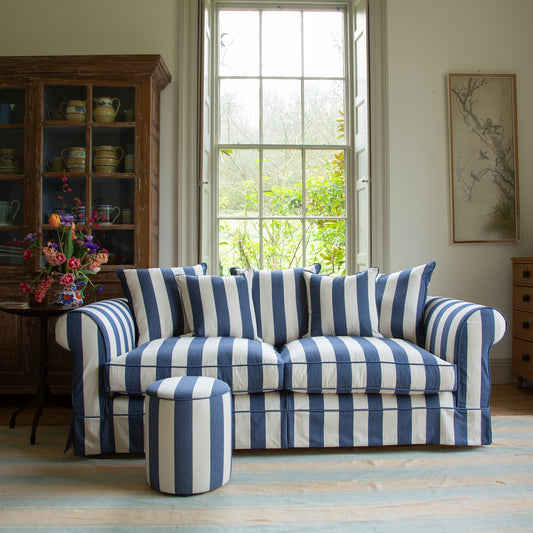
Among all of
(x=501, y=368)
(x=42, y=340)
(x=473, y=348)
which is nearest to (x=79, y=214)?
(x=42, y=340)

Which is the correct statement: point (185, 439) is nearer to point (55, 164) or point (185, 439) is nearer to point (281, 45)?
point (55, 164)

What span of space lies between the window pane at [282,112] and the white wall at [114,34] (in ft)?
2.35

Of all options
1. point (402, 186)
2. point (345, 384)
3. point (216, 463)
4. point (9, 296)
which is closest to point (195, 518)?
point (216, 463)

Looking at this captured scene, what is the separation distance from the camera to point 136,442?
2.24 metres

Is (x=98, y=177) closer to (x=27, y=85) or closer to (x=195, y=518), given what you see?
(x=27, y=85)

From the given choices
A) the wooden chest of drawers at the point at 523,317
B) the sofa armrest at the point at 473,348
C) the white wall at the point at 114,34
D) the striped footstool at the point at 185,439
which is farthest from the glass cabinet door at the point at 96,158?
the wooden chest of drawers at the point at 523,317

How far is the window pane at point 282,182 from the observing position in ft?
12.7

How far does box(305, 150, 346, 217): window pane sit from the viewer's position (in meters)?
3.90

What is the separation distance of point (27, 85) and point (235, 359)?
2391 mm

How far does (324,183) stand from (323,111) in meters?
0.58

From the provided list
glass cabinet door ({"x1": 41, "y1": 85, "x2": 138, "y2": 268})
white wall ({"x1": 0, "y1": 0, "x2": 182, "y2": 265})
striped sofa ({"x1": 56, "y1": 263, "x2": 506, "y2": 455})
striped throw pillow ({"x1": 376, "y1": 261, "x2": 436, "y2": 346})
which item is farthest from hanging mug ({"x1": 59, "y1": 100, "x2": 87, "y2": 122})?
striped throw pillow ({"x1": 376, "y1": 261, "x2": 436, "y2": 346})

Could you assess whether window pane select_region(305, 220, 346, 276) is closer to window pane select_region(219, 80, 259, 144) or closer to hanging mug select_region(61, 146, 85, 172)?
window pane select_region(219, 80, 259, 144)

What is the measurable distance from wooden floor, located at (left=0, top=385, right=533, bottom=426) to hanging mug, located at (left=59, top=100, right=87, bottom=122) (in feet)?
5.96

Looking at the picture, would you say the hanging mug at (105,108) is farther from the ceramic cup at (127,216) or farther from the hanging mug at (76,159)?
the ceramic cup at (127,216)
